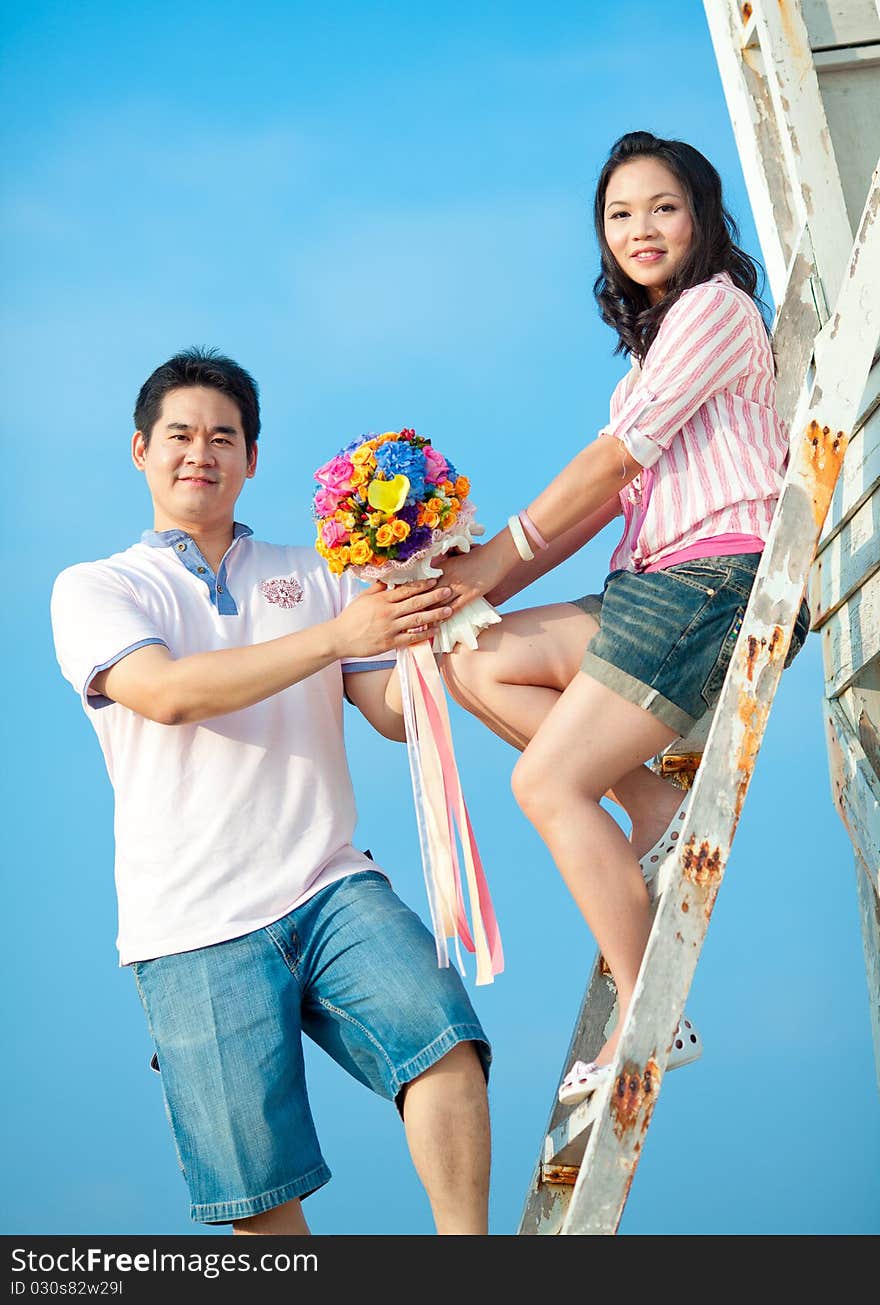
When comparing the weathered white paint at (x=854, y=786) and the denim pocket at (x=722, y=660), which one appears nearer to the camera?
the denim pocket at (x=722, y=660)

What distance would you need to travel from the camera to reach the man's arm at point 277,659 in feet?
10.0

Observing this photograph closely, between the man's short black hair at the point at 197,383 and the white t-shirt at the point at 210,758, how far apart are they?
0.30 meters

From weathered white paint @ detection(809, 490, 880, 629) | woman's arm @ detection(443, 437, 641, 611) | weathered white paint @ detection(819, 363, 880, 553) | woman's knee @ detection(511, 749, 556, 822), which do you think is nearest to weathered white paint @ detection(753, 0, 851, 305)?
weathered white paint @ detection(819, 363, 880, 553)

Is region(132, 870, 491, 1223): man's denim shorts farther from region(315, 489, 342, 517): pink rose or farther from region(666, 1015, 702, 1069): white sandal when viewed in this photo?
region(315, 489, 342, 517): pink rose

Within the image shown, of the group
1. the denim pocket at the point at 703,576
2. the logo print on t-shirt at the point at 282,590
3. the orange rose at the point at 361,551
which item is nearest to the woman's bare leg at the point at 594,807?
the denim pocket at the point at 703,576

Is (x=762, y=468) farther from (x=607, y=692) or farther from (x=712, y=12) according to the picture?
(x=712, y=12)

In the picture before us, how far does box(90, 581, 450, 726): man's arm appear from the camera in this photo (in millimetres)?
3061

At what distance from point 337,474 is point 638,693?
0.72 metres

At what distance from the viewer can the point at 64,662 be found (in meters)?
3.29

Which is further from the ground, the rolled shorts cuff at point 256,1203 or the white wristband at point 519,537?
the white wristband at point 519,537

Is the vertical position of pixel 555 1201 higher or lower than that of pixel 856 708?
lower

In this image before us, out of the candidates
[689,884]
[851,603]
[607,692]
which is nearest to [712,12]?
[851,603]

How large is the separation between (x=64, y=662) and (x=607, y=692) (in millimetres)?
1189

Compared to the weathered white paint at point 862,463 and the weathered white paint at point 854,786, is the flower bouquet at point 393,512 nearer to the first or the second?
the weathered white paint at point 862,463
